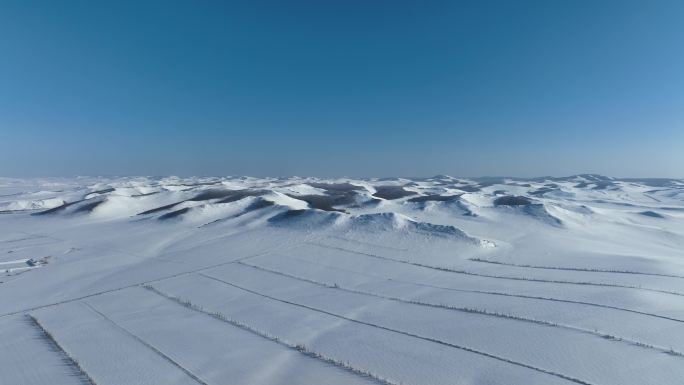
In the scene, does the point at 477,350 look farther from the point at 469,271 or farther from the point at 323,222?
the point at 323,222

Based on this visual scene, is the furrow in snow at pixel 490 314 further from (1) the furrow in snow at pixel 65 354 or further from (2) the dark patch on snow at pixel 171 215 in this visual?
(2) the dark patch on snow at pixel 171 215

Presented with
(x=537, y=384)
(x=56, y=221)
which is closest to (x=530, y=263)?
(x=537, y=384)

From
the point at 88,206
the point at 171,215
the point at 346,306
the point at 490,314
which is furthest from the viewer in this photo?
the point at 88,206

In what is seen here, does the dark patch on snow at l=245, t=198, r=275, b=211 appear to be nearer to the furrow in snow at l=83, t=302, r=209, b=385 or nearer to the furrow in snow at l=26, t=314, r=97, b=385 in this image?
the furrow in snow at l=83, t=302, r=209, b=385

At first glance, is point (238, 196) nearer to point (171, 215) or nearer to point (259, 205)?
point (259, 205)

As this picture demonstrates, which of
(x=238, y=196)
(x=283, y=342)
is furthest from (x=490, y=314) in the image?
(x=238, y=196)

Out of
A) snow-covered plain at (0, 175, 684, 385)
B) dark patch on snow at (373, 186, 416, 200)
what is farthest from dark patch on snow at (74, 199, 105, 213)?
dark patch on snow at (373, 186, 416, 200)

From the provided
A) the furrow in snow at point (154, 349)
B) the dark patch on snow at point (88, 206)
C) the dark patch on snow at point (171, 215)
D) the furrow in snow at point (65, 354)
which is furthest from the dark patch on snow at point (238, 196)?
the furrow in snow at point (65, 354)

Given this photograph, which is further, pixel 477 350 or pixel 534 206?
pixel 534 206
